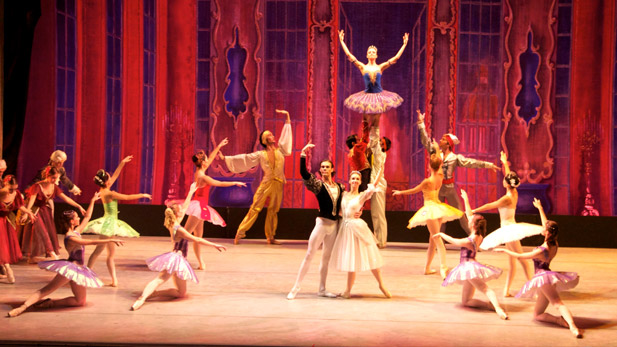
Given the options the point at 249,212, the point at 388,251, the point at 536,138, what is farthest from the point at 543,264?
the point at 536,138

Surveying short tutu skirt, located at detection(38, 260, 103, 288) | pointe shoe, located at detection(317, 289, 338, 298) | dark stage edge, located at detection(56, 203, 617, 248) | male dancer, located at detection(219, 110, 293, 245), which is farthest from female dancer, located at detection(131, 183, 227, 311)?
dark stage edge, located at detection(56, 203, 617, 248)

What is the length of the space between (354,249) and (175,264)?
130cm

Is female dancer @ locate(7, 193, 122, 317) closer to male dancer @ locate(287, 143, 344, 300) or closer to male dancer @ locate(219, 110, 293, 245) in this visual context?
male dancer @ locate(287, 143, 344, 300)

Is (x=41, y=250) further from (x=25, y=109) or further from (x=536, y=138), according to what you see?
(x=536, y=138)

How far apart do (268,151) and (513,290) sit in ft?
12.7

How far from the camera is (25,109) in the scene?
9.59 m

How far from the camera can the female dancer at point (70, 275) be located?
4930mm

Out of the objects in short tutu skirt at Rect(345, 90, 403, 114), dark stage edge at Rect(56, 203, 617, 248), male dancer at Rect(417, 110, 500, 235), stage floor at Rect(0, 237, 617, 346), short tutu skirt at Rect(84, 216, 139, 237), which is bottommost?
stage floor at Rect(0, 237, 617, 346)

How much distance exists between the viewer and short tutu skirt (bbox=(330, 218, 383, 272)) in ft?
18.0

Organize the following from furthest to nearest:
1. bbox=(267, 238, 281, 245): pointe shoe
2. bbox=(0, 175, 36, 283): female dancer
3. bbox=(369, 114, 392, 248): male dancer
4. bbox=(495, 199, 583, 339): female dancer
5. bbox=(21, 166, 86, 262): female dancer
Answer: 1. bbox=(267, 238, 281, 245): pointe shoe
2. bbox=(369, 114, 392, 248): male dancer
3. bbox=(21, 166, 86, 262): female dancer
4. bbox=(0, 175, 36, 283): female dancer
5. bbox=(495, 199, 583, 339): female dancer

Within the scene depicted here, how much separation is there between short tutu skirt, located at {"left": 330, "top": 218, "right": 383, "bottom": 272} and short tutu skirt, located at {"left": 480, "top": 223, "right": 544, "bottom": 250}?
796 millimetres

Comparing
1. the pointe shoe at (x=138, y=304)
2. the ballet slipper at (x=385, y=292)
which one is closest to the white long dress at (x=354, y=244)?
the ballet slipper at (x=385, y=292)

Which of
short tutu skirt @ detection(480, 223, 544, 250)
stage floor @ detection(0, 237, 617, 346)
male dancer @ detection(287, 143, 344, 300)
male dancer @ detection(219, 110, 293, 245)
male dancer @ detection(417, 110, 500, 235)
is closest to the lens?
stage floor @ detection(0, 237, 617, 346)

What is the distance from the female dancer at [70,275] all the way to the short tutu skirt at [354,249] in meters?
1.70
